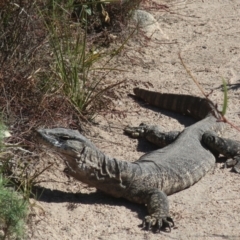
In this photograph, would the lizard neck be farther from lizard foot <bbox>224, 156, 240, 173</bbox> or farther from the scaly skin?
lizard foot <bbox>224, 156, 240, 173</bbox>

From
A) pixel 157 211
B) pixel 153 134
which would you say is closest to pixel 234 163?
pixel 153 134

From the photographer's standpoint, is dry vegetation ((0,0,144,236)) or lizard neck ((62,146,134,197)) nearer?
lizard neck ((62,146,134,197))

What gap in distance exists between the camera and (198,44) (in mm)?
11688

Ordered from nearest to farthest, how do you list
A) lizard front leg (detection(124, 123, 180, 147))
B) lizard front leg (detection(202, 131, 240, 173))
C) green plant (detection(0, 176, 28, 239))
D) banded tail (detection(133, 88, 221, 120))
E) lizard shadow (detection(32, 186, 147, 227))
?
green plant (detection(0, 176, 28, 239)) < lizard shadow (detection(32, 186, 147, 227)) < lizard front leg (detection(202, 131, 240, 173)) < lizard front leg (detection(124, 123, 180, 147)) < banded tail (detection(133, 88, 221, 120))

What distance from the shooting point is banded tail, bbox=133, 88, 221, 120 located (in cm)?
970

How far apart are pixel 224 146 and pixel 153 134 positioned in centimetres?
94

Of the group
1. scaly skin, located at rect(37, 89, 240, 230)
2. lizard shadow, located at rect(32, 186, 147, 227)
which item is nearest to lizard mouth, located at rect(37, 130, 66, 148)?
scaly skin, located at rect(37, 89, 240, 230)

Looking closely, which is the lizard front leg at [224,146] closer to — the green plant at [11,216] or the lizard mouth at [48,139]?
the lizard mouth at [48,139]

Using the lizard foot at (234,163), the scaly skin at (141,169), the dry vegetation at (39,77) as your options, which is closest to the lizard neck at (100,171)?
the scaly skin at (141,169)

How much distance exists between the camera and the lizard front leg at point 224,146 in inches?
333

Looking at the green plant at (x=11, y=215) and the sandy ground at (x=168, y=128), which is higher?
the green plant at (x=11, y=215)

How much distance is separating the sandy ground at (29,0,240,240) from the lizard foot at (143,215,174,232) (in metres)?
0.07

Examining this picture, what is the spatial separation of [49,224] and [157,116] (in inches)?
135

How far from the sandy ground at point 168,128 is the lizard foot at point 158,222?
7 centimetres
